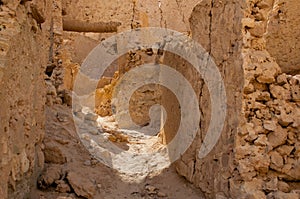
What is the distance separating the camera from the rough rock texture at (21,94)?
90.4 inches

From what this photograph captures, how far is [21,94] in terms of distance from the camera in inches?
105

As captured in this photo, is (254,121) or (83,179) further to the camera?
(83,179)

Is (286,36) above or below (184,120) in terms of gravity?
above

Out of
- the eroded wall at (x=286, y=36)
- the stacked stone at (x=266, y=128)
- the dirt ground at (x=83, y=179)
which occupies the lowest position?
the dirt ground at (x=83, y=179)

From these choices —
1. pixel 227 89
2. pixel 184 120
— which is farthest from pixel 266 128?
pixel 184 120

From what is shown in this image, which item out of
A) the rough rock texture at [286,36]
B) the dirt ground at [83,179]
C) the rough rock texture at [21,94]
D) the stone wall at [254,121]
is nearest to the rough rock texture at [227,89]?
the stone wall at [254,121]

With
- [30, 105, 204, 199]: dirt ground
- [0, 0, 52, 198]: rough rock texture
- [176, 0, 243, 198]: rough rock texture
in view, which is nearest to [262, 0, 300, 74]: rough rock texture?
[176, 0, 243, 198]: rough rock texture

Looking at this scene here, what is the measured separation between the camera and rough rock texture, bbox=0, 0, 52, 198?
2.30 m

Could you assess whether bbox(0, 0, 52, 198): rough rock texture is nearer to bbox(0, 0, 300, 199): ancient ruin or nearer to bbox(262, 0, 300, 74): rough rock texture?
bbox(0, 0, 300, 199): ancient ruin

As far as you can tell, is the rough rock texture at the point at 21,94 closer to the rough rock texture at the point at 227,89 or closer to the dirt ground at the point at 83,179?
the dirt ground at the point at 83,179

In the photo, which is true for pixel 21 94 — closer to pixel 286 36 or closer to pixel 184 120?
pixel 184 120

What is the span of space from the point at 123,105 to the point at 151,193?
390cm

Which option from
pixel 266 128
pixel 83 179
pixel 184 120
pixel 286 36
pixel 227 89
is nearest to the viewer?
pixel 266 128

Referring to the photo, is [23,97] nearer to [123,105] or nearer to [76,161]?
[76,161]
